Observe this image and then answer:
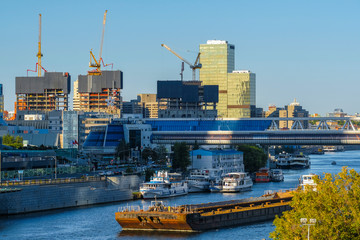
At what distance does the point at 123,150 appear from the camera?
7101 inches

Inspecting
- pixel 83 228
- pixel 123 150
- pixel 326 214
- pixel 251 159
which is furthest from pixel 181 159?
pixel 326 214

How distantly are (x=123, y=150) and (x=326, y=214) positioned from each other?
12467 cm

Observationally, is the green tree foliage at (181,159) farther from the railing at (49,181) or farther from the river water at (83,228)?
the river water at (83,228)

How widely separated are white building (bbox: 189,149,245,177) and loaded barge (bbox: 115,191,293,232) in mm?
60386

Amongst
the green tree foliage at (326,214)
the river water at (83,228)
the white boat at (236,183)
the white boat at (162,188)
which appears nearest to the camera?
the green tree foliage at (326,214)

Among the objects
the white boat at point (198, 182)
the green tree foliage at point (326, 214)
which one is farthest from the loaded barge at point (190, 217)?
the white boat at point (198, 182)

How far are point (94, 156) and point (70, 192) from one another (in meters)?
71.2

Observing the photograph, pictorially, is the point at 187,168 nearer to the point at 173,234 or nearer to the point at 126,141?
the point at 126,141

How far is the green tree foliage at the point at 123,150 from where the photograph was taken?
598 feet

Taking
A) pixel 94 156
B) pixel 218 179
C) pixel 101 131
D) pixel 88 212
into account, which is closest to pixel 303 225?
pixel 88 212

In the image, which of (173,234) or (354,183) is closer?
(354,183)

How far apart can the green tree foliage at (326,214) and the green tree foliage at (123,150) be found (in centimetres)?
12109

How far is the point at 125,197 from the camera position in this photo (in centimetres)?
12031

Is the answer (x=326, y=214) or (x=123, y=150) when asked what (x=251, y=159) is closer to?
(x=123, y=150)
